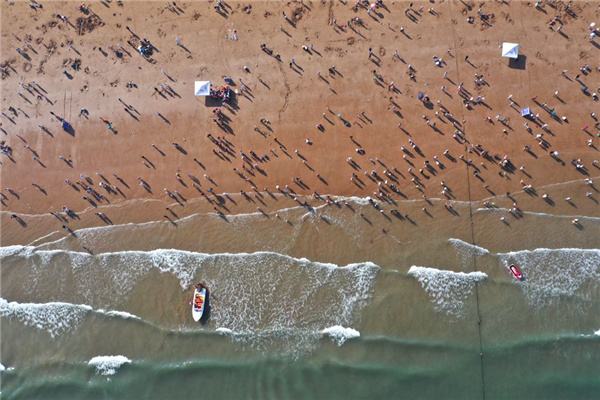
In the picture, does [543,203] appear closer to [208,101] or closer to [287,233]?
[287,233]

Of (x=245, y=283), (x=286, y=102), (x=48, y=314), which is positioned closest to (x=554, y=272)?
Answer: (x=245, y=283)

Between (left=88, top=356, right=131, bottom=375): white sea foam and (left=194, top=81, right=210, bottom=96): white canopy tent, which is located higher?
(left=194, top=81, right=210, bottom=96): white canopy tent

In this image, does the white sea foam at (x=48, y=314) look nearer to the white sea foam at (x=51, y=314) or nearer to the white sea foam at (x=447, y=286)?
the white sea foam at (x=51, y=314)

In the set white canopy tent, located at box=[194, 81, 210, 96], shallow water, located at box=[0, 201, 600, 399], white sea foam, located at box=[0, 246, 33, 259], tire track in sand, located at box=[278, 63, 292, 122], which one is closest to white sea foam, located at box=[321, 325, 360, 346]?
shallow water, located at box=[0, 201, 600, 399]

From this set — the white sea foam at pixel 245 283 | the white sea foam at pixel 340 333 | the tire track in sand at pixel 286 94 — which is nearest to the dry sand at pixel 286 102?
the tire track in sand at pixel 286 94

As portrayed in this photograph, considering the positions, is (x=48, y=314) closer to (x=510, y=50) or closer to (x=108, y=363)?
(x=108, y=363)

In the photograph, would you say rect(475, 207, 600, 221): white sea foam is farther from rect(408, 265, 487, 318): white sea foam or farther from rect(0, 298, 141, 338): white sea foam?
rect(0, 298, 141, 338): white sea foam

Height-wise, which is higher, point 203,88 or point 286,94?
point 203,88
